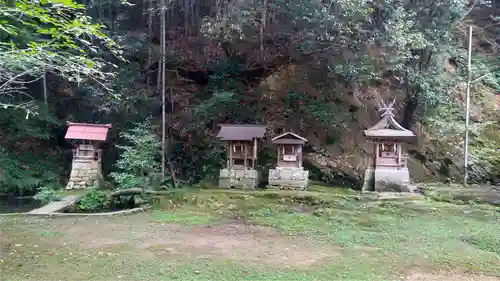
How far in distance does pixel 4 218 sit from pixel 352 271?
6970 mm

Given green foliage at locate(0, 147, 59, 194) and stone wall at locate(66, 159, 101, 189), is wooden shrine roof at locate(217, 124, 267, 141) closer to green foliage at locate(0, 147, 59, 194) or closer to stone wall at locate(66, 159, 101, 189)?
stone wall at locate(66, 159, 101, 189)

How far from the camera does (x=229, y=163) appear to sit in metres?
11.1

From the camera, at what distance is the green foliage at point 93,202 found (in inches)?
366

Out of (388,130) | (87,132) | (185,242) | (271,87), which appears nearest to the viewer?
(185,242)

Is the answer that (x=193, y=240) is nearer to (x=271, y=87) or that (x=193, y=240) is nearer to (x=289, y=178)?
(x=289, y=178)

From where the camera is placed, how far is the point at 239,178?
35.8ft

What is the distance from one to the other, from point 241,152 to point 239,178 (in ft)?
2.59

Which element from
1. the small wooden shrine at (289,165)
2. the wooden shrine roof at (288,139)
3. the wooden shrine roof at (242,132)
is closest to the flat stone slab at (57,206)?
the wooden shrine roof at (242,132)

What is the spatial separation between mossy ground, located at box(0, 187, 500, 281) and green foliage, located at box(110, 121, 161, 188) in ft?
4.44

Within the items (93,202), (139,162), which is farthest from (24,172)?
(139,162)

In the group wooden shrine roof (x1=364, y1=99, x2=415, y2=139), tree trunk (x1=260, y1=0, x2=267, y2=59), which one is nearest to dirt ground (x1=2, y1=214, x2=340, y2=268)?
wooden shrine roof (x1=364, y1=99, x2=415, y2=139)

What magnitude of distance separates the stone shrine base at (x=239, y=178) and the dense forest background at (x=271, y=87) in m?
1.28

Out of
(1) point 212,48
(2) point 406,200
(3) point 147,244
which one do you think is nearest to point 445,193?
(2) point 406,200

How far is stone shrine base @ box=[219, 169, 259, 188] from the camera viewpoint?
10852 millimetres
